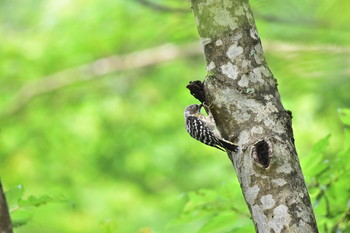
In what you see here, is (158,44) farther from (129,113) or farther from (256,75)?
(256,75)

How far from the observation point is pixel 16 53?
332 inches

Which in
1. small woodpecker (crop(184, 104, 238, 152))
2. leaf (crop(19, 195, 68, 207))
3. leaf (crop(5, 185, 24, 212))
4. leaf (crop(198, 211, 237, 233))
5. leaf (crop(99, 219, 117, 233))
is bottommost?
leaf (crop(198, 211, 237, 233))

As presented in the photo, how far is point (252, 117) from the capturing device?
5.38 feet

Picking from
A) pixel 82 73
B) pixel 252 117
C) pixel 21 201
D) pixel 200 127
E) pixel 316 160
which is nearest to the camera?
pixel 252 117

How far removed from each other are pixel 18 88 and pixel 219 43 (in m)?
7.99

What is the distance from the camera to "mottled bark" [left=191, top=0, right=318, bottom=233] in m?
1.56

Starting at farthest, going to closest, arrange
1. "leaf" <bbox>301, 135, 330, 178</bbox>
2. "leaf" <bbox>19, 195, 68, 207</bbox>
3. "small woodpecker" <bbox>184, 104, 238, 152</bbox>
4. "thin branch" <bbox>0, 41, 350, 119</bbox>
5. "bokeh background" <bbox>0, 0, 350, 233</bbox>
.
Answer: "thin branch" <bbox>0, 41, 350, 119</bbox>
"bokeh background" <bbox>0, 0, 350, 233</bbox>
"small woodpecker" <bbox>184, 104, 238, 152</bbox>
"leaf" <bbox>301, 135, 330, 178</bbox>
"leaf" <bbox>19, 195, 68, 207</bbox>

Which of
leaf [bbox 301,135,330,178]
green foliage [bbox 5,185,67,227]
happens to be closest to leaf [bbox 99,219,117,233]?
green foliage [bbox 5,185,67,227]

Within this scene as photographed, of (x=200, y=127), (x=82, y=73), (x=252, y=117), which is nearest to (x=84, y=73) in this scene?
(x=82, y=73)

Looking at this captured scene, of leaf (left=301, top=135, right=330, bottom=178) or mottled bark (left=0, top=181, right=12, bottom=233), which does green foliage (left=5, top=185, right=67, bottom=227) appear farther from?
leaf (left=301, top=135, right=330, bottom=178)

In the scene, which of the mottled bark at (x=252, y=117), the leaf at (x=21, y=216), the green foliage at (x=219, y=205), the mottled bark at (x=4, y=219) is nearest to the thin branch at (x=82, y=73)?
the green foliage at (x=219, y=205)

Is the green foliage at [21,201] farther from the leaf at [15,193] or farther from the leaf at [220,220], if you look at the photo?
the leaf at [220,220]

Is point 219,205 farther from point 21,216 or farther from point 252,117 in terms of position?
point 21,216

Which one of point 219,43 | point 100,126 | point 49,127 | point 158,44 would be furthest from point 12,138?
point 219,43
